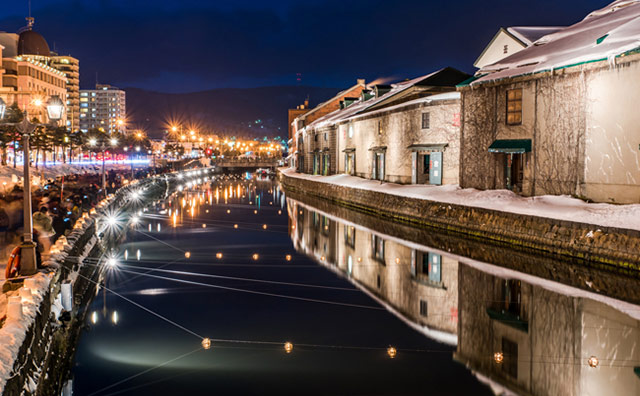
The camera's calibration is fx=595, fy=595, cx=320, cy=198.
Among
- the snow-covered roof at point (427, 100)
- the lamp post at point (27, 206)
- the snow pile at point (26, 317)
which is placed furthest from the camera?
the snow-covered roof at point (427, 100)

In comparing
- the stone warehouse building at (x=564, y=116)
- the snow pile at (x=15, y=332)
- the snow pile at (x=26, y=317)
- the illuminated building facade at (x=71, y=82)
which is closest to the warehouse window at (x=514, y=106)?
the stone warehouse building at (x=564, y=116)

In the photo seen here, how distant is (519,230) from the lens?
24.4m

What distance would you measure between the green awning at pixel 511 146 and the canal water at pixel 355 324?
6834 millimetres

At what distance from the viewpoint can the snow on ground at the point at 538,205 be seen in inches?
817

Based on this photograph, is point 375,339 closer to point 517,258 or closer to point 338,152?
point 517,258

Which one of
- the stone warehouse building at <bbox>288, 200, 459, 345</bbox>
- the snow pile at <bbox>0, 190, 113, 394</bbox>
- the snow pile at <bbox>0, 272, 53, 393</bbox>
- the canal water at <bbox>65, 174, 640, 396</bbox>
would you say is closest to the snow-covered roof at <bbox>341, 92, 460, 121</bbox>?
the stone warehouse building at <bbox>288, 200, 459, 345</bbox>

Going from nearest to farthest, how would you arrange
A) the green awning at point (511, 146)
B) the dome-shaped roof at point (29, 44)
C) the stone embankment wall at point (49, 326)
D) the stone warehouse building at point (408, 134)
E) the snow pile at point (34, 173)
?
the stone embankment wall at point (49, 326)
the green awning at point (511, 146)
the stone warehouse building at point (408, 134)
the snow pile at point (34, 173)
the dome-shaped roof at point (29, 44)

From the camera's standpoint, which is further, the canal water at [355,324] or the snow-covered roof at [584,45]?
the snow-covered roof at [584,45]

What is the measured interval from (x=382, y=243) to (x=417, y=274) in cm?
685

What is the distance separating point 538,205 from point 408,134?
18.6 m

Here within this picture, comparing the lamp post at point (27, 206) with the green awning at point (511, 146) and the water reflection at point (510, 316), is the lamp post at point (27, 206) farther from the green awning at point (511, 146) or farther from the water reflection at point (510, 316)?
the green awning at point (511, 146)

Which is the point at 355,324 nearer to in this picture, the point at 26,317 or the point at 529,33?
the point at 26,317

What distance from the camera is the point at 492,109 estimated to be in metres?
32.2

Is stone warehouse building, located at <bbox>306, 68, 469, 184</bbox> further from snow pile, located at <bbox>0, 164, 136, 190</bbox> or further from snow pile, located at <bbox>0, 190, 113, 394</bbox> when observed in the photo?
snow pile, located at <bbox>0, 164, 136, 190</bbox>
